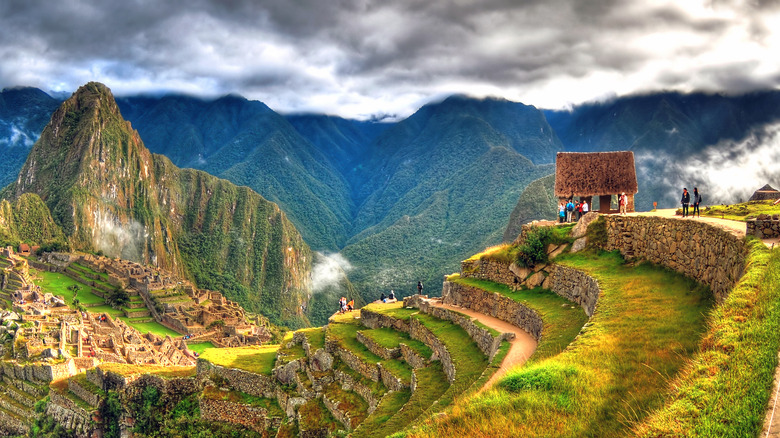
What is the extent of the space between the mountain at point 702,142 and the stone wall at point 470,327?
83.7 meters

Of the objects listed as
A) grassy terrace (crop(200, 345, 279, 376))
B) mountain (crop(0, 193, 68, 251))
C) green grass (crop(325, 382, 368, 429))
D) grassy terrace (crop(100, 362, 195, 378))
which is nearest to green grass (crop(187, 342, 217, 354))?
grassy terrace (crop(100, 362, 195, 378))

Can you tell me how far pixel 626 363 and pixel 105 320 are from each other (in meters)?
Result: 69.0

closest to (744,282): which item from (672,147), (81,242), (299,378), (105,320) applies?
(299,378)

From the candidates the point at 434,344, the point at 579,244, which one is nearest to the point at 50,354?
the point at 434,344

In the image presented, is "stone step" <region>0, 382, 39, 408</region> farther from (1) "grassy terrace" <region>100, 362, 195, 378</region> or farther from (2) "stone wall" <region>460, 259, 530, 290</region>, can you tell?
(2) "stone wall" <region>460, 259, 530, 290</region>

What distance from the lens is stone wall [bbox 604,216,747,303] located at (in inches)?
456

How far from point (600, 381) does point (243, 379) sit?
18947 millimetres

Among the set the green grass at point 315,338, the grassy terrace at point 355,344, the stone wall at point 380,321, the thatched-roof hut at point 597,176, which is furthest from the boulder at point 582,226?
the green grass at point 315,338

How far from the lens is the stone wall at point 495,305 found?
17.1 m

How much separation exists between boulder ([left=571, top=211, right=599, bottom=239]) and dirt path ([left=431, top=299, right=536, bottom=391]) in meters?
4.14

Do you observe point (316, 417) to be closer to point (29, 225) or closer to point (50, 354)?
point (50, 354)

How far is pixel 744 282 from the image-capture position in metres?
8.77

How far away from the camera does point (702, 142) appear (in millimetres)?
143875

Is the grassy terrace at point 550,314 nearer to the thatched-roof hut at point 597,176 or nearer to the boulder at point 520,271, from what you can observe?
the boulder at point 520,271
